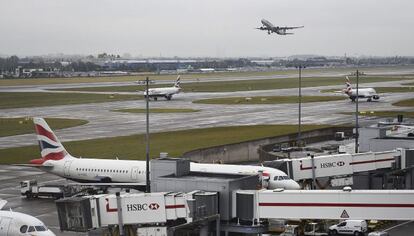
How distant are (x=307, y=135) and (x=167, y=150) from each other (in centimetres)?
2368

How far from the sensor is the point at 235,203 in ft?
119

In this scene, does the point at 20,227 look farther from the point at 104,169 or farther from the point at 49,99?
the point at 49,99

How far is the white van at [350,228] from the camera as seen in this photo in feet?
150

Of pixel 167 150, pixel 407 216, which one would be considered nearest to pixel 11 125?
pixel 167 150

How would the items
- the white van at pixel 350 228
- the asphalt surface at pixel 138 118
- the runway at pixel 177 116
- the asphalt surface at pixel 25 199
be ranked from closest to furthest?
the white van at pixel 350 228 < the asphalt surface at pixel 25 199 < the asphalt surface at pixel 138 118 < the runway at pixel 177 116

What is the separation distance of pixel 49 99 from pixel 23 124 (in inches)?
2312

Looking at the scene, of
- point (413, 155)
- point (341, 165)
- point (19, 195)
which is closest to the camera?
point (341, 165)

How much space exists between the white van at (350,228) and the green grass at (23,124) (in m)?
73.4

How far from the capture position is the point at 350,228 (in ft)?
150

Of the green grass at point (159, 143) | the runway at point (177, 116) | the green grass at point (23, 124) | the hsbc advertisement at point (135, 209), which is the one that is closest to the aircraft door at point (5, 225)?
the hsbc advertisement at point (135, 209)

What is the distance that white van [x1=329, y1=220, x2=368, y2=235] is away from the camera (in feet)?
150

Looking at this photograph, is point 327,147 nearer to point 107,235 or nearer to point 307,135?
point 307,135

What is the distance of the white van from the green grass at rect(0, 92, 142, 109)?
12546cm

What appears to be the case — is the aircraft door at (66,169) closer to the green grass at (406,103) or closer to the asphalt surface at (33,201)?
the asphalt surface at (33,201)
